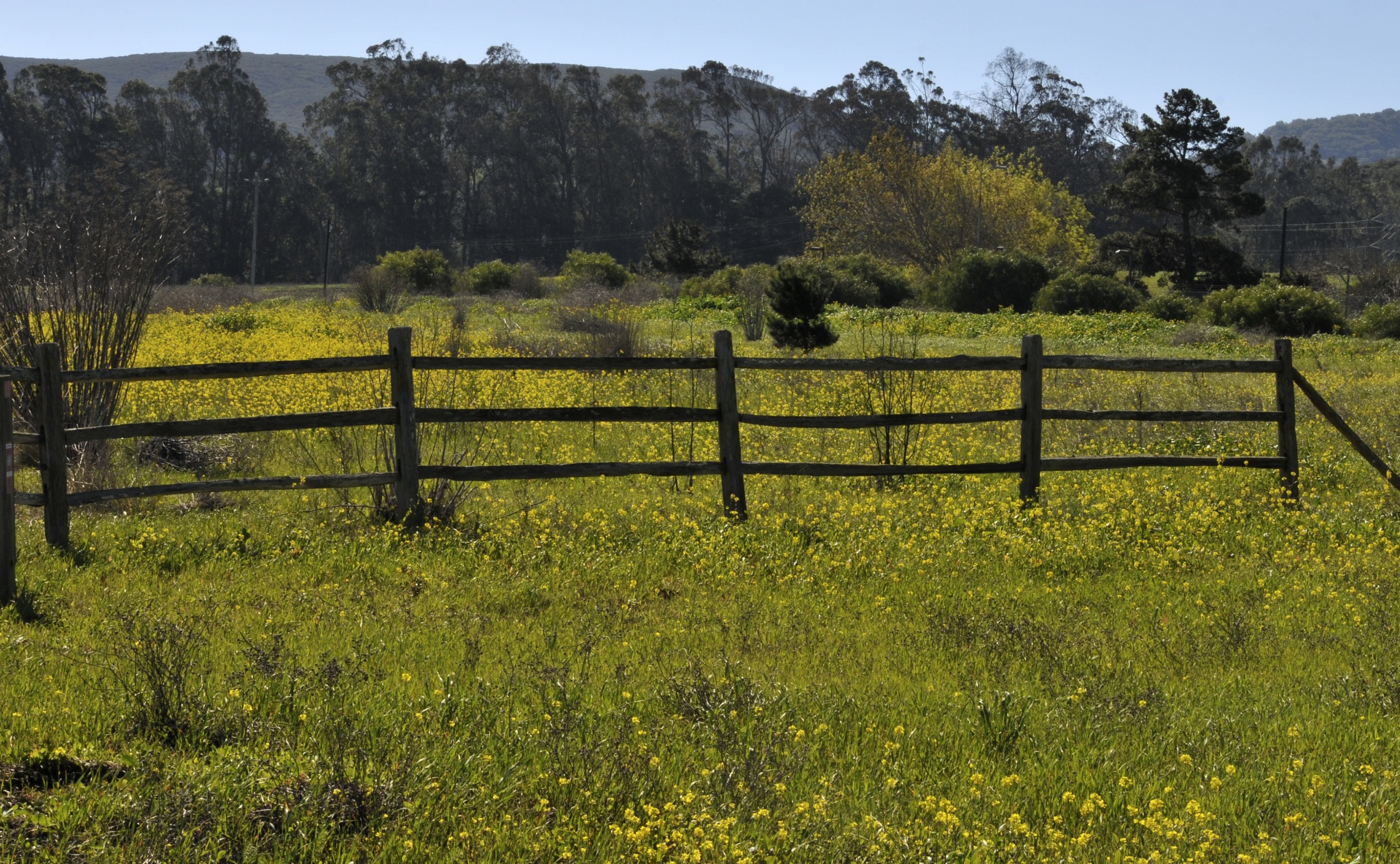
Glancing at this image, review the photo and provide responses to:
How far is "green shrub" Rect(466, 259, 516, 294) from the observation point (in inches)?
2083

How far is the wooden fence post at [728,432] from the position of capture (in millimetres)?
9023

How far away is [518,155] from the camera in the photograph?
88250mm

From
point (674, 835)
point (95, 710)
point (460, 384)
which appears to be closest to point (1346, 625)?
point (674, 835)

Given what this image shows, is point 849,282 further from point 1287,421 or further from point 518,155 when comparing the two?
point 518,155

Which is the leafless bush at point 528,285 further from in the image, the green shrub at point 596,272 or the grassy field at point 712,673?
the grassy field at point 712,673

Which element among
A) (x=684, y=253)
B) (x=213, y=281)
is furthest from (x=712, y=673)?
(x=213, y=281)

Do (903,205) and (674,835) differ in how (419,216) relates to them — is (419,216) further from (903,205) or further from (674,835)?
(674,835)

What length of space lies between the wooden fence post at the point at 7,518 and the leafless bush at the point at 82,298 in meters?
4.68

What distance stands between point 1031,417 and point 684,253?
164 ft

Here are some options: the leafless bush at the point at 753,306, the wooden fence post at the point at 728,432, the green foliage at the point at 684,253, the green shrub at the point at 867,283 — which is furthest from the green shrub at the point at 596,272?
the wooden fence post at the point at 728,432

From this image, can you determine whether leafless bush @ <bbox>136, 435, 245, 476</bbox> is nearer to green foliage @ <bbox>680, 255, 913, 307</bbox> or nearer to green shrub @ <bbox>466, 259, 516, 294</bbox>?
green foliage @ <bbox>680, 255, 913, 307</bbox>

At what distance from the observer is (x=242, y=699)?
4520 millimetres

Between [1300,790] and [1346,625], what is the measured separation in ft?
8.68

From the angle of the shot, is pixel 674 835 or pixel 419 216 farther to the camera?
pixel 419 216
